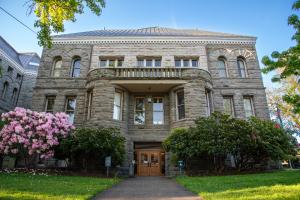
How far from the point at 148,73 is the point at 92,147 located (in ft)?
20.4

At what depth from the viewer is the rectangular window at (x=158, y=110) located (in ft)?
51.3

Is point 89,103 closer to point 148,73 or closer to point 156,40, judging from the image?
point 148,73

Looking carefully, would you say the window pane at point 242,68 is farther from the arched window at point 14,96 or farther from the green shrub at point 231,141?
the arched window at point 14,96

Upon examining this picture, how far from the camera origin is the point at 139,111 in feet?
52.0

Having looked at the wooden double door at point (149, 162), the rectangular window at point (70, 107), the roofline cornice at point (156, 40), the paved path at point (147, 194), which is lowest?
the paved path at point (147, 194)

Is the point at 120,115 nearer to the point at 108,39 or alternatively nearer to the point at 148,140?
the point at 148,140

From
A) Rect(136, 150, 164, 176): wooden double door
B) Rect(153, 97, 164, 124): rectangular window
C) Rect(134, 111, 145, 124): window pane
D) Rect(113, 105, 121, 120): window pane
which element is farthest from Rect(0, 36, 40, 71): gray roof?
Rect(136, 150, 164, 176): wooden double door

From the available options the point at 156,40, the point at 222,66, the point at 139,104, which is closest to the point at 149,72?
the point at 139,104

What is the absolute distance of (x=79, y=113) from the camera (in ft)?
52.1

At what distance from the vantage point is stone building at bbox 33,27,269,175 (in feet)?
47.8

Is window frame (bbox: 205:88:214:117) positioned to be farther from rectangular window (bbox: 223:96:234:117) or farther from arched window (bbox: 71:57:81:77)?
arched window (bbox: 71:57:81:77)

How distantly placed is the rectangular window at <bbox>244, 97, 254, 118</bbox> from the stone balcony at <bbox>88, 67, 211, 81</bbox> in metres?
4.55

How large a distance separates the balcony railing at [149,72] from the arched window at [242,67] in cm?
624

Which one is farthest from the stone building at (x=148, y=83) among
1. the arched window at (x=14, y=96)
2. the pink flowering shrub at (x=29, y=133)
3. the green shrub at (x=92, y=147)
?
the arched window at (x=14, y=96)
